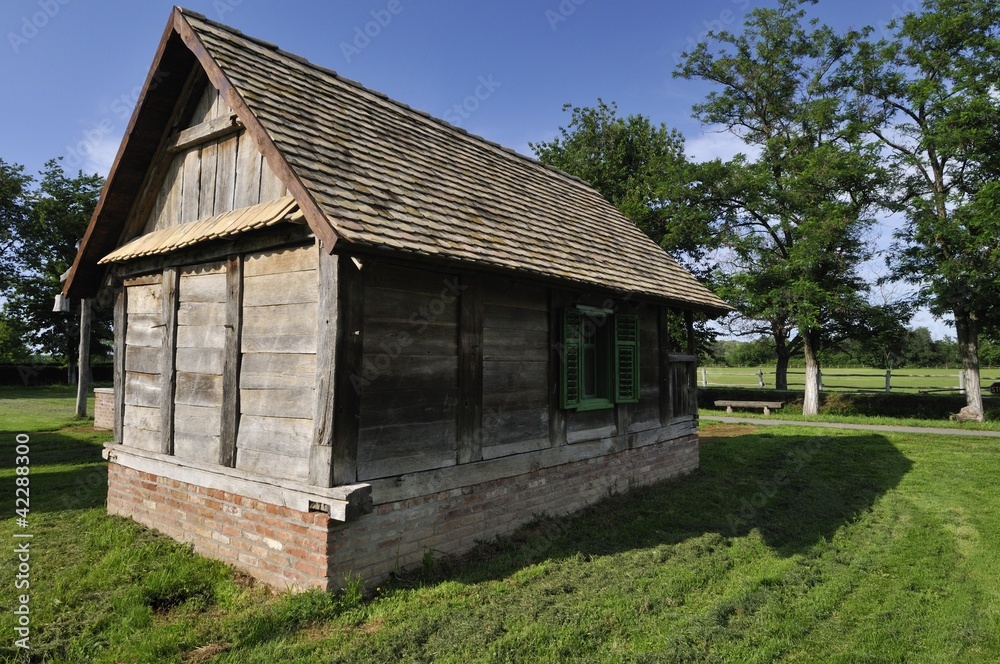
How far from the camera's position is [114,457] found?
785 cm

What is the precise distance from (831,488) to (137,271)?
11963mm

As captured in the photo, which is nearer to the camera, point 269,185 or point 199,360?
point 269,185

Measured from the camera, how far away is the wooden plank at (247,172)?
6336 millimetres

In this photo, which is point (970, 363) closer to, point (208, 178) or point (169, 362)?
point (208, 178)

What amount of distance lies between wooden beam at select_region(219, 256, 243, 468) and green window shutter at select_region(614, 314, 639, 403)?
18.4 ft

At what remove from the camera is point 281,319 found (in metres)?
5.84

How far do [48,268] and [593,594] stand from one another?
47257 mm

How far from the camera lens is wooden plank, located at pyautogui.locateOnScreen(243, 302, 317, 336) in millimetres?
5605

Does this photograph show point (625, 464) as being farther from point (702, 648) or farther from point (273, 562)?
point (273, 562)

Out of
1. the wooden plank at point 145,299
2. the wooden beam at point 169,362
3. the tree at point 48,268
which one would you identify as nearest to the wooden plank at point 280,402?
the wooden beam at point 169,362

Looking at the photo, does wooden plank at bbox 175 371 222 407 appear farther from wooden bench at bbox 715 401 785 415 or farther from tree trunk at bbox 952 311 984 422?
tree trunk at bbox 952 311 984 422

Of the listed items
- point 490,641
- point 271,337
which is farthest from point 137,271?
point 490,641

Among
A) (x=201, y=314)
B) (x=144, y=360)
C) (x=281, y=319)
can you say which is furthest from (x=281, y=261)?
(x=144, y=360)

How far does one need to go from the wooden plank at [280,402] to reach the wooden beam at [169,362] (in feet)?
5.06
